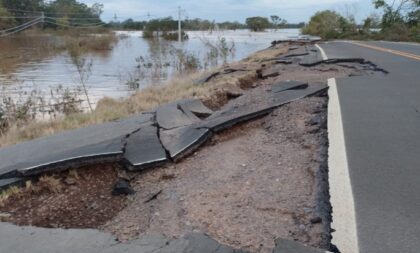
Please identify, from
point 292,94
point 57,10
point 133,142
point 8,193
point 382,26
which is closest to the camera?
point 8,193

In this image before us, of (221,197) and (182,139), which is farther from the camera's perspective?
(182,139)

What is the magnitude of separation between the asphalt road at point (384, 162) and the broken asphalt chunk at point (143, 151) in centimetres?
212

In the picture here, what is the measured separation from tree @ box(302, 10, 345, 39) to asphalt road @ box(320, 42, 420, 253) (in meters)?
46.2

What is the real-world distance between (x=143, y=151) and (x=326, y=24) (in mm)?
61802

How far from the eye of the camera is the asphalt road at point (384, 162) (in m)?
3.06

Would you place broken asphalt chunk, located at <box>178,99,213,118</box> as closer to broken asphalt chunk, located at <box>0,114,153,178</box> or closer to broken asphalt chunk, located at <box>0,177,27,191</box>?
broken asphalt chunk, located at <box>0,114,153,178</box>

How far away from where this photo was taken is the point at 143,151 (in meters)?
5.17

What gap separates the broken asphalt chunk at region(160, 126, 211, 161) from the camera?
17.0 ft

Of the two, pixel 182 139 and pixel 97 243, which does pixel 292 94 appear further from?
pixel 97 243

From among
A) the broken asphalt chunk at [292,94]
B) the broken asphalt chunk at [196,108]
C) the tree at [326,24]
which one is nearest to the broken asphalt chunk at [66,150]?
the broken asphalt chunk at [196,108]

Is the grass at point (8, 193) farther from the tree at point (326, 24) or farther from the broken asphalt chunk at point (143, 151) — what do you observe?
the tree at point (326, 24)

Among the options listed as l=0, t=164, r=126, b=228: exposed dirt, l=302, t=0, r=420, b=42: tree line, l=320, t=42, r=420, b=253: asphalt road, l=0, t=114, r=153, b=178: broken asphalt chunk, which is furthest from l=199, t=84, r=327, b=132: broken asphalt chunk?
l=302, t=0, r=420, b=42: tree line

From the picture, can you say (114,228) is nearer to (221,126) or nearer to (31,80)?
(221,126)

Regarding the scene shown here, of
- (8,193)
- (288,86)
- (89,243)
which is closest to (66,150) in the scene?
(8,193)
